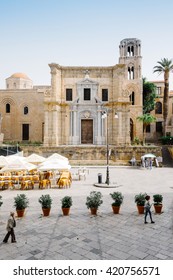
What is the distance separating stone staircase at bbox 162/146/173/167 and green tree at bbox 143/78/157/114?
43.4ft

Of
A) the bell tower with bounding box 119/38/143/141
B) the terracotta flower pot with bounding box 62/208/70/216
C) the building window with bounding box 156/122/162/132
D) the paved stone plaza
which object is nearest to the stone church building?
the bell tower with bounding box 119/38/143/141

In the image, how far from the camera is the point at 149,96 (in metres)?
43.4

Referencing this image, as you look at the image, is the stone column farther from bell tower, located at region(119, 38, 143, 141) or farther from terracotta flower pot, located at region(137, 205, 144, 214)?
terracotta flower pot, located at region(137, 205, 144, 214)

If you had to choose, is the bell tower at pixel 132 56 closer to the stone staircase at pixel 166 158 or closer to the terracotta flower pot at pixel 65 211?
the stone staircase at pixel 166 158

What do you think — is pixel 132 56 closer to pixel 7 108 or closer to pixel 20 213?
pixel 7 108

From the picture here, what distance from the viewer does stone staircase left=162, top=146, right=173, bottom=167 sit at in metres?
27.5

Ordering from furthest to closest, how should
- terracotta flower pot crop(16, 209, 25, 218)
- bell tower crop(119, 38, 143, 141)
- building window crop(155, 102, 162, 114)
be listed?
building window crop(155, 102, 162, 114), bell tower crop(119, 38, 143, 141), terracotta flower pot crop(16, 209, 25, 218)

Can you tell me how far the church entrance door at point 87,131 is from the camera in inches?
1341

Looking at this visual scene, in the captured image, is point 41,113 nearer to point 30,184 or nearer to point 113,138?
point 113,138

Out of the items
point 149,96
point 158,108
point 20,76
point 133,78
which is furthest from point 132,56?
point 20,76

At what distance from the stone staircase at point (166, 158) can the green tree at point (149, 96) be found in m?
13.2

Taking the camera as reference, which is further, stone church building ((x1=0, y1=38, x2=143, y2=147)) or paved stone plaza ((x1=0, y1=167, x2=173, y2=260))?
stone church building ((x1=0, y1=38, x2=143, y2=147))

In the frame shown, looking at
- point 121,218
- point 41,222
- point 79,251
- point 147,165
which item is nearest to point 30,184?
point 41,222

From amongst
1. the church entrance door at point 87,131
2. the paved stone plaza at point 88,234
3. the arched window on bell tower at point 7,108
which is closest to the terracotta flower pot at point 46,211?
the paved stone plaza at point 88,234
